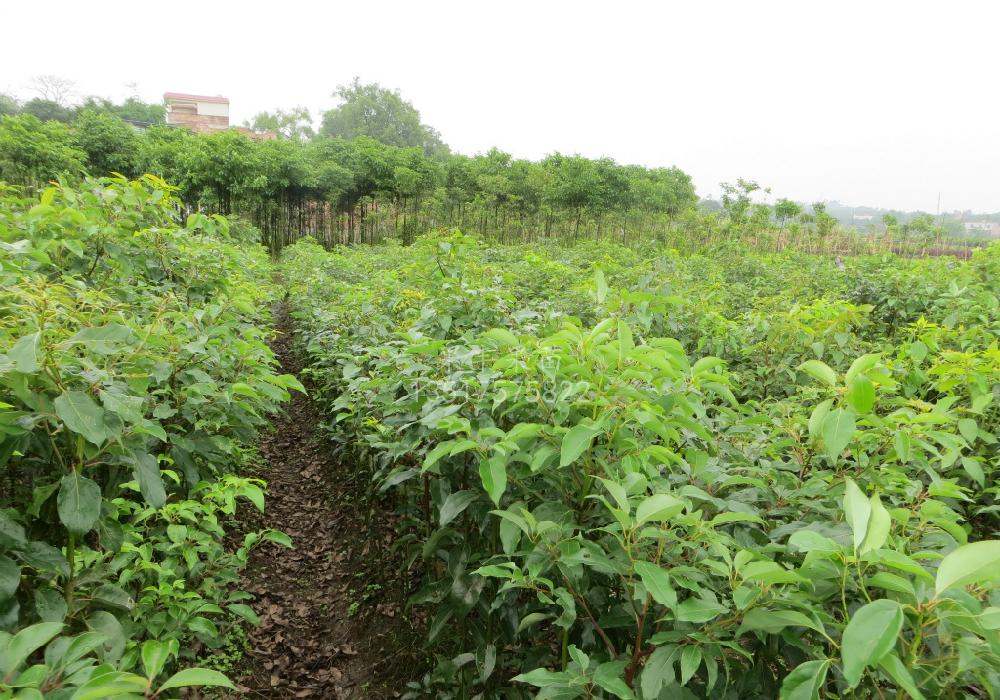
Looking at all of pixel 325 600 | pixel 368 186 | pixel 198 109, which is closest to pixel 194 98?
pixel 198 109

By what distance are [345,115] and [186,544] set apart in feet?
185

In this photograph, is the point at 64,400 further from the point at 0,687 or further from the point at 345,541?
the point at 345,541

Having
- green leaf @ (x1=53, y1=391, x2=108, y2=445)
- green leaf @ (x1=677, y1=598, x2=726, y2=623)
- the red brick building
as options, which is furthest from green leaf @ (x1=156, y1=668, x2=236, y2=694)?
the red brick building

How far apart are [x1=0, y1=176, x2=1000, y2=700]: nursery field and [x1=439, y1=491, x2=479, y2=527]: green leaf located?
0.01 meters

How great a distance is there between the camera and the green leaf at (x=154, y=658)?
89cm

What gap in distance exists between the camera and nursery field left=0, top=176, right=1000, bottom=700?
882 millimetres

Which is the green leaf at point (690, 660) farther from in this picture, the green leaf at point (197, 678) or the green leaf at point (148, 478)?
the green leaf at point (148, 478)

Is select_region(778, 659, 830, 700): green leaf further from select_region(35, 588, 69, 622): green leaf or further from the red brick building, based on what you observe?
the red brick building

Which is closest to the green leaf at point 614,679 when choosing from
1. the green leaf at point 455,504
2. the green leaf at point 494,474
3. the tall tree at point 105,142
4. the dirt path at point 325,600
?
the green leaf at point 494,474

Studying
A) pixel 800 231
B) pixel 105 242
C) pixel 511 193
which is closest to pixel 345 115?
pixel 511 193

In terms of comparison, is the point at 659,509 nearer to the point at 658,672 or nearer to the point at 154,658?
the point at 658,672

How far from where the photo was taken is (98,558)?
1.50 metres

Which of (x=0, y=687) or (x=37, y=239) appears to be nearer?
(x=0, y=687)

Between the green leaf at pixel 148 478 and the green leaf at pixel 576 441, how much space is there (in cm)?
91
